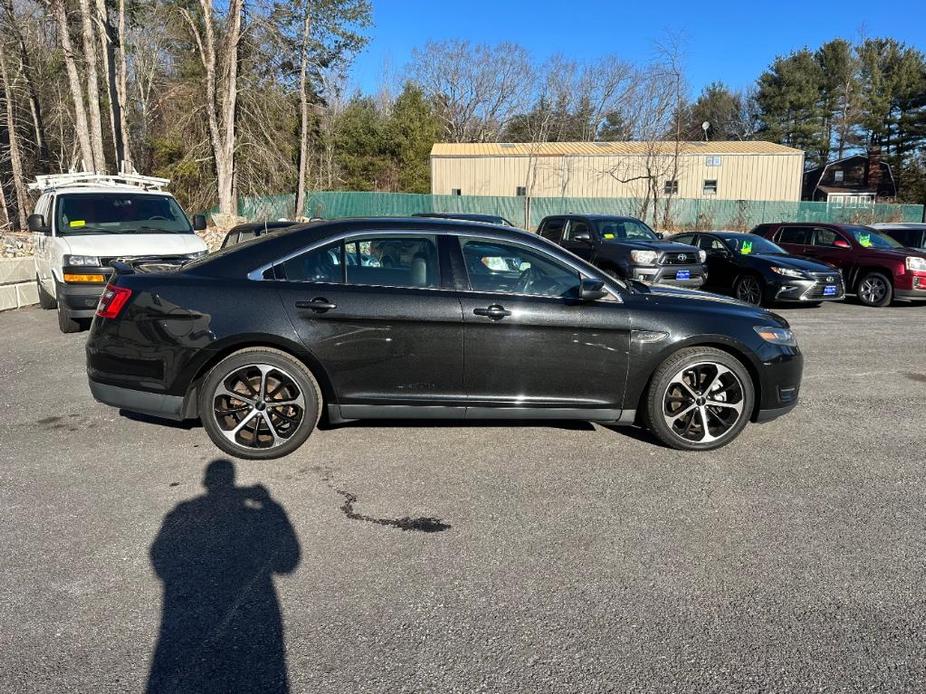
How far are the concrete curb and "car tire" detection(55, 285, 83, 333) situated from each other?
3066 millimetres

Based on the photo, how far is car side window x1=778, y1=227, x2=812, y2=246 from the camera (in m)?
14.1

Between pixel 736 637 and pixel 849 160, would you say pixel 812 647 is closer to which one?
pixel 736 637

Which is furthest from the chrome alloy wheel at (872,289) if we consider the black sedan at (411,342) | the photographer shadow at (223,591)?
the photographer shadow at (223,591)

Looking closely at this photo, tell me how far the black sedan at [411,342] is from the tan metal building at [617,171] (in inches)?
1403

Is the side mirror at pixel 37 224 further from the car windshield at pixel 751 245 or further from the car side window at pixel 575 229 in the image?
the car windshield at pixel 751 245

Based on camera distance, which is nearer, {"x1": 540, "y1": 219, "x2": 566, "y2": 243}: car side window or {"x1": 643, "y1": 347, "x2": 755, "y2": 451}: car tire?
{"x1": 643, "y1": 347, "x2": 755, "y2": 451}: car tire

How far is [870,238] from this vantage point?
13.6 metres

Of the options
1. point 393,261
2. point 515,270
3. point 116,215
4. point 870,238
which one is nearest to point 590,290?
point 515,270

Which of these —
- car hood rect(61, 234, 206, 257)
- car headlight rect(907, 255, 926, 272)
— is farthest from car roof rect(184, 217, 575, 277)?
car headlight rect(907, 255, 926, 272)

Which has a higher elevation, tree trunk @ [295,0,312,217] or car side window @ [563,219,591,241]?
tree trunk @ [295,0,312,217]

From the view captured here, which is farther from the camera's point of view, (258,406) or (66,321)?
(66,321)

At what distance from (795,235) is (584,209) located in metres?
19.5

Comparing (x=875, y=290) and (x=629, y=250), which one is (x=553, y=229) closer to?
(x=629, y=250)

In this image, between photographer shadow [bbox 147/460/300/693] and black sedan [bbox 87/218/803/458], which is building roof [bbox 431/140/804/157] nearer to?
black sedan [bbox 87/218/803/458]
